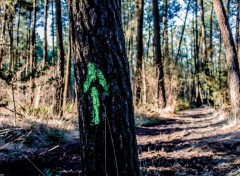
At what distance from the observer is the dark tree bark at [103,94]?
1951 mm

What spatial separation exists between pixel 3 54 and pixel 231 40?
5025 mm

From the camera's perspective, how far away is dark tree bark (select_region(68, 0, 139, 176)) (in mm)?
1951

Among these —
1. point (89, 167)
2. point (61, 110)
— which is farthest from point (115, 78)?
point (61, 110)

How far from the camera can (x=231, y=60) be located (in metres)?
7.36

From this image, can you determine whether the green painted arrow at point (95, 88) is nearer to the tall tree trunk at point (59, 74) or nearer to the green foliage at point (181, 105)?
the tall tree trunk at point (59, 74)

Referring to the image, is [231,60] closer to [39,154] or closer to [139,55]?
[39,154]

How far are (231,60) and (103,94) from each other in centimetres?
601

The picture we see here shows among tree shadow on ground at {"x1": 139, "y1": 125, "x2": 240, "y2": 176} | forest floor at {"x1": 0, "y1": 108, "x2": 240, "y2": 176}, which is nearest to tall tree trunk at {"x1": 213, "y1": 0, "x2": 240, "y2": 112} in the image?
forest floor at {"x1": 0, "y1": 108, "x2": 240, "y2": 176}

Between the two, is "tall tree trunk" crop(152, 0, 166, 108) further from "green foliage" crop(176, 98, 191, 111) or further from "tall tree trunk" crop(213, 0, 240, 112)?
"tall tree trunk" crop(213, 0, 240, 112)

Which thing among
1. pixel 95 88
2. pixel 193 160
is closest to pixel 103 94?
pixel 95 88

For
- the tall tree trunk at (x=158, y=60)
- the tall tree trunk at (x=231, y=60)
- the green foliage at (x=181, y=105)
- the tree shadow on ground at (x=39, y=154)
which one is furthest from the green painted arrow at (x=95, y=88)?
the green foliage at (x=181, y=105)

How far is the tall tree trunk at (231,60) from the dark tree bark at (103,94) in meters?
5.70

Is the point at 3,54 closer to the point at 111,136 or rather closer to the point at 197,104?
the point at 111,136

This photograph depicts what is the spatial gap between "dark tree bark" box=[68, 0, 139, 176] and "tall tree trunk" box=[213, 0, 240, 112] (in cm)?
570
